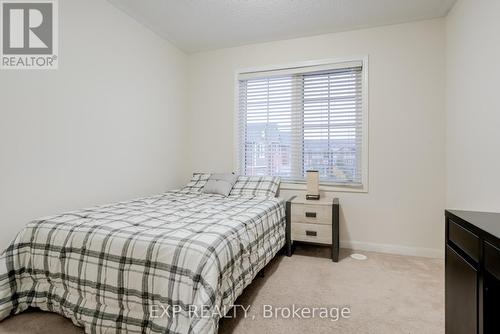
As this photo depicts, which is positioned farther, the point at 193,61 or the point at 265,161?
the point at 193,61

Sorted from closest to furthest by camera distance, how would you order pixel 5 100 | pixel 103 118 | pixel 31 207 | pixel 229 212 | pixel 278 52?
pixel 5 100
pixel 31 207
pixel 229 212
pixel 103 118
pixel 278 52

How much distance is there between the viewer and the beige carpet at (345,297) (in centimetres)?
155

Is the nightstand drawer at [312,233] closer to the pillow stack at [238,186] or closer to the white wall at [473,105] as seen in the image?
the pillow stack at [238,186]

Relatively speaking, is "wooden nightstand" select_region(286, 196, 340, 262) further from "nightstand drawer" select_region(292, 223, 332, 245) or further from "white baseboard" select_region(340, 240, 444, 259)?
"white baseboard" select_region(340, 240, 444, 259)

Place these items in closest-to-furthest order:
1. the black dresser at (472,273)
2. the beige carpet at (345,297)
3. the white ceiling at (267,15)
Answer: the black dresser at (472,273)
the beige carpet at (345,297)
the white ceiling at (267,15)

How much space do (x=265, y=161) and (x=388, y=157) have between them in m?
1.46

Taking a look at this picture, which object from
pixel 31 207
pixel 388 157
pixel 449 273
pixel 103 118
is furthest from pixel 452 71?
pixel 31 207

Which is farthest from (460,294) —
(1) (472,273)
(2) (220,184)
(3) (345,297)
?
(2) (220,184)

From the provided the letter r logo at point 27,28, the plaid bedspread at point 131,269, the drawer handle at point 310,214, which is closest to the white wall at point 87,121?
the letter r logo at point 27,28

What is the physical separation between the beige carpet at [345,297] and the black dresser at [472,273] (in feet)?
1.48

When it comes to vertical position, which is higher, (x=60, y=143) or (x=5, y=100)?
(x=5, y=100)

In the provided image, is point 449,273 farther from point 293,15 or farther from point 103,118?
point 103,118

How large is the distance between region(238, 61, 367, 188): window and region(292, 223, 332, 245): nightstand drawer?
64cm

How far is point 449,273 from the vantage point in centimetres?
131
